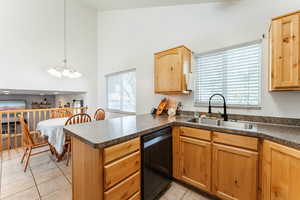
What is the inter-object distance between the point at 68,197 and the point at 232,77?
9.29 feet

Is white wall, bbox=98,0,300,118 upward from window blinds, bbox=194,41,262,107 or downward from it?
upward

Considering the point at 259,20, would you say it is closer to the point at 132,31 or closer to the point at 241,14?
the point at 241,14

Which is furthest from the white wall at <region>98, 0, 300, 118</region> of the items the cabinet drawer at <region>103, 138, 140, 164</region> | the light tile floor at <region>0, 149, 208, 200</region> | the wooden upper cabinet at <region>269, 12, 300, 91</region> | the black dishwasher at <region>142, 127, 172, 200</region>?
the cabinet drawer at <region>103, 138, 140, 164</region>

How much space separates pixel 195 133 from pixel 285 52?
1.27 meters

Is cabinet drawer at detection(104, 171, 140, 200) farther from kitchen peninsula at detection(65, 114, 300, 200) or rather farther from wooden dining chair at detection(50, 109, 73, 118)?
wooden dining chair at detection(50, 109, 73, 118)

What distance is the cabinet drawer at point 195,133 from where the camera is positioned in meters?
1.60

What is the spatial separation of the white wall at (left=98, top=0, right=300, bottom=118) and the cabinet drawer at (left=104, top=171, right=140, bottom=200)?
1.59m

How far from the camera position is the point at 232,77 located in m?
2.09

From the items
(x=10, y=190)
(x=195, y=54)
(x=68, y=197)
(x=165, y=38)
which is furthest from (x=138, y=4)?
(x=10, y=190)

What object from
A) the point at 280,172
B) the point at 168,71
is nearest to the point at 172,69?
the point at 168,71

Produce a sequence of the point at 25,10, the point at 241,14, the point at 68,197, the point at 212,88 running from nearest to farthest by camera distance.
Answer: the point at 68,197 → the point at 241,14 → the point at 212,88 → the point at 25,10

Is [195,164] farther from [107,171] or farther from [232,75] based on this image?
[232,75]

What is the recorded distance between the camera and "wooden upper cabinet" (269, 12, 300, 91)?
4.28 ft

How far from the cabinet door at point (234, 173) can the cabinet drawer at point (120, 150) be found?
3.12ft
